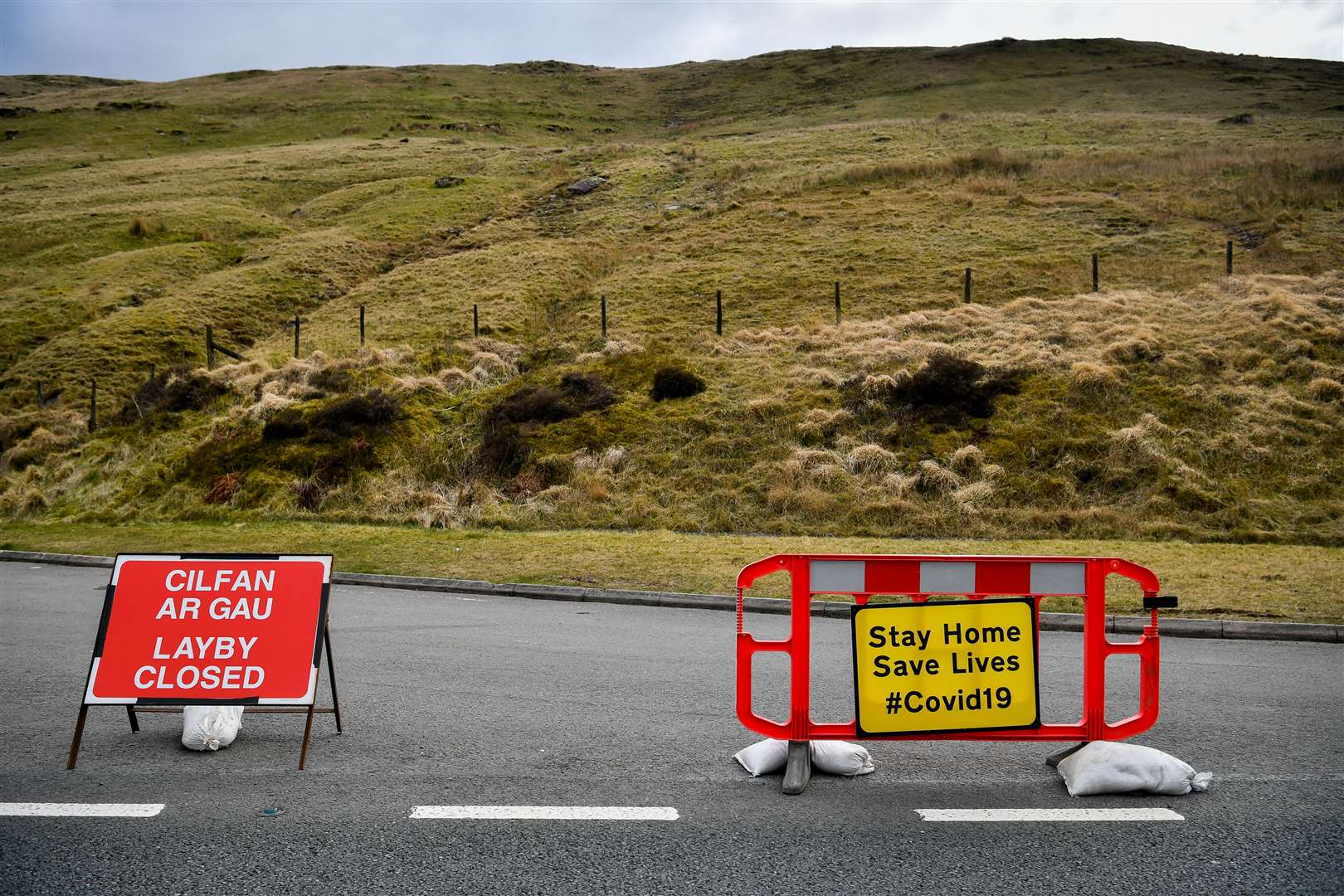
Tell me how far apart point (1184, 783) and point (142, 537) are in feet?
59.8

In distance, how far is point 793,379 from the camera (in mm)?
22531

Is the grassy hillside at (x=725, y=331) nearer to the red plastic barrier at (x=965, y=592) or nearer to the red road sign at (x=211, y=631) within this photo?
the red plastic barrier at (x=965, y=592)

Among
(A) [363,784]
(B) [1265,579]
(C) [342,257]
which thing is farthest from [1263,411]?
(C) [342,257]

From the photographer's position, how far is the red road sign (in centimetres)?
560

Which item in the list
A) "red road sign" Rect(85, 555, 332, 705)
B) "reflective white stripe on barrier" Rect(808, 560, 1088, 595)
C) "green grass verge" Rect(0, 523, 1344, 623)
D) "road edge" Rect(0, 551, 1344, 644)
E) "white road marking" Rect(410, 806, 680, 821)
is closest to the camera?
"white road marking" Rect(410, 806, 680, 821)

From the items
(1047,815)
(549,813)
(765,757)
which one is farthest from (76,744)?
(1047,815)

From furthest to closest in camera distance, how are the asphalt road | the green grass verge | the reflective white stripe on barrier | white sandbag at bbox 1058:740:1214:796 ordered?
the green grass verge → the reflective white stripe on barrier → white sandbag at bbox 1058:740:1214:796 → the asphalt road

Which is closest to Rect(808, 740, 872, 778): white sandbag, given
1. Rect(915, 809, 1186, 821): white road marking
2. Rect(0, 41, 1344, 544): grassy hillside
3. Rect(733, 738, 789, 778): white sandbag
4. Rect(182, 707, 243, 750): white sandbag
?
Rect(733, 738, 789, 778): white sandbag

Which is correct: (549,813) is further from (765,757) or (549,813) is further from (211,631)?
(211,631)

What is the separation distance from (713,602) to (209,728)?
651 cm

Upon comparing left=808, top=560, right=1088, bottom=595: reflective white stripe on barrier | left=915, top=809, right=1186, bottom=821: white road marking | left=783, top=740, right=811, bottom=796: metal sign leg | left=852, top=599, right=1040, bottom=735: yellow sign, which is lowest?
left=915, top=809, right=1186, bottom=821: white road marking

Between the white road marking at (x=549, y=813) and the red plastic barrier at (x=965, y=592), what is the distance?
958 millimetres

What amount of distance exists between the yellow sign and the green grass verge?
18.3 feet

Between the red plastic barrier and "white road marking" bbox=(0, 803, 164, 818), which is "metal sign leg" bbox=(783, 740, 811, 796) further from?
"white road marking" bbox=(0, 803, 164, 818)
